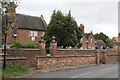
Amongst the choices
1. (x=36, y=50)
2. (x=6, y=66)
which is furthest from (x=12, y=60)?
(x=36, y=50)

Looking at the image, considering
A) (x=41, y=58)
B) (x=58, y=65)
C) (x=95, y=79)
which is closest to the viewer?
(x=95, y=79)

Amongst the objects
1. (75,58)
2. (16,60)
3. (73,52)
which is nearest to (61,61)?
(75,58)

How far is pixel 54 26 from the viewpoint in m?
55.6

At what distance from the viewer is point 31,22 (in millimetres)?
68750

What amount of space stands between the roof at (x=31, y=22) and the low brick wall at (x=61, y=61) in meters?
29.7

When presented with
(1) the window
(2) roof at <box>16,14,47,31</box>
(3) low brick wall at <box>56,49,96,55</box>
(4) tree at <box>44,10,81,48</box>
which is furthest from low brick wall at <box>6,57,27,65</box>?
(1) the window

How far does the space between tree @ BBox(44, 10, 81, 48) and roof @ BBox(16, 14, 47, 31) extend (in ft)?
34.1

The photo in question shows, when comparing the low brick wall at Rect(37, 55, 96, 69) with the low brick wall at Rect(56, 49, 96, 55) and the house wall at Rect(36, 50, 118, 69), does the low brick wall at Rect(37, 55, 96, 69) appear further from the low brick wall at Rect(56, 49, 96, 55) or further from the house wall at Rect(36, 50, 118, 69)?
the low brick wall at Rect(56, 49, 96, 55)

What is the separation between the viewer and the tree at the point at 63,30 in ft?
179

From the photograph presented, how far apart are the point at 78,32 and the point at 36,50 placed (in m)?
27.7

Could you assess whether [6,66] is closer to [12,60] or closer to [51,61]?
[12,60]

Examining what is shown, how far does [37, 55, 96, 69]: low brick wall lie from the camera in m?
29.5

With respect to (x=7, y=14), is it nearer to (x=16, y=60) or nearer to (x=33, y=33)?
(x=16, y=60)

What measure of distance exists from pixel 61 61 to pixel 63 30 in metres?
22.8
